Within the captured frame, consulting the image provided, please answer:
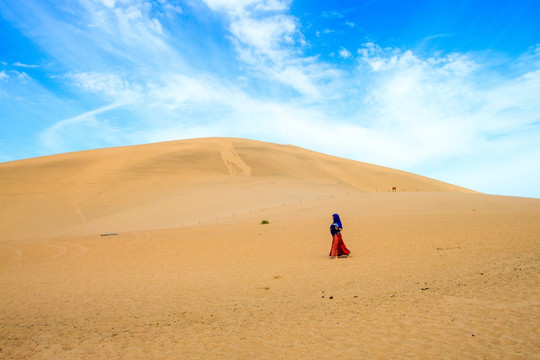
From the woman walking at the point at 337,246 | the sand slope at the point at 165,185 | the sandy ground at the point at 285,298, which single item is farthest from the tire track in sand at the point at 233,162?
the woman walking at the point at 337,246

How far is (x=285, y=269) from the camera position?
481 inches

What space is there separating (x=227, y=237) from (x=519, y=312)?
50.3ft

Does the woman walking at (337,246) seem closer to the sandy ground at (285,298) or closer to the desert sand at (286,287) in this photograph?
the desert sand at (286,287)

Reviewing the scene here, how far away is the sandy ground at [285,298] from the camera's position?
5598 millimetres

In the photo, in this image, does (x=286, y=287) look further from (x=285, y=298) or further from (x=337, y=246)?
(x=337, y=246)

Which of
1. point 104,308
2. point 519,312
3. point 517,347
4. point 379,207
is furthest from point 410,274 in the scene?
point 379,207

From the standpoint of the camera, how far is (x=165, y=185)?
42.6m

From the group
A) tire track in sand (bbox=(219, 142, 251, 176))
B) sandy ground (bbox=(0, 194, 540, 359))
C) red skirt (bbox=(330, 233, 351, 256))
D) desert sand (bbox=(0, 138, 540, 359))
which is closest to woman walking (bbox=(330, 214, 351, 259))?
red skirt (bbox=(330, 233, 351, 256))

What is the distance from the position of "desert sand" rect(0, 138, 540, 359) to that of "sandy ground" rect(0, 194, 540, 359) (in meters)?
0.04

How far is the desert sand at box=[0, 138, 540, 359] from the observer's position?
18.7ft

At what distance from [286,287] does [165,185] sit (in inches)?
1397

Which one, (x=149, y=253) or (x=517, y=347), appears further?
(x=149, y=253)

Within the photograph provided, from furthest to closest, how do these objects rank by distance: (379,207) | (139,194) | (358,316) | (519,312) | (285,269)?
1. (139,194)
2. (379,207)
3. (285,269)
4. (358,316)
5. (519,312)

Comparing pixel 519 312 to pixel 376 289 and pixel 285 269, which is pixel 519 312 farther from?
pixel 285 269
